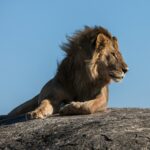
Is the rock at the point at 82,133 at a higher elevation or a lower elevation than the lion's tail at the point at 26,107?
lower

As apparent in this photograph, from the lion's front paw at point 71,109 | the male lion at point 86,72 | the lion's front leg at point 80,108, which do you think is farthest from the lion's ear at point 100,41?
the lion's front paw at point 71,109

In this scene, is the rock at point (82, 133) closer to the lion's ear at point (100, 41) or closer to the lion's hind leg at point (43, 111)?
the lion's hind leg at point (43, 111)

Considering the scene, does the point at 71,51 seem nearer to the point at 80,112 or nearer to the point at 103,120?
the point at 80,112

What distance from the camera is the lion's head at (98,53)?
402 inches

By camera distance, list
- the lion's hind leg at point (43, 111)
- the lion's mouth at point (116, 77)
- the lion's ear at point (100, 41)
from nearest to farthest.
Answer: the lion's hind leg at point (43, 111) → the lion's mouth at point (116, 77) → the lion's ear at point (100, 41)

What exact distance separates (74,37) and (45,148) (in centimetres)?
355

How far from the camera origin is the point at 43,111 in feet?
31.2

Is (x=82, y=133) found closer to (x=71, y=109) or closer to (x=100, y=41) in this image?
(x=71, y=109)

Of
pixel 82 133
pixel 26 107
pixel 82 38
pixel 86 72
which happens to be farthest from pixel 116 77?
pixel 82 133

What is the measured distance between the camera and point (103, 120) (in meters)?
8.12

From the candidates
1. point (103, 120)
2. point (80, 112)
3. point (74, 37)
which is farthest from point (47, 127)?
point (74, 37)

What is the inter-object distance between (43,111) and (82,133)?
199cm

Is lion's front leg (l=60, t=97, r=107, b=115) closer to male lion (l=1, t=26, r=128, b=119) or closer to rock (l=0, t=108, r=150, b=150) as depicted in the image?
male lion (l=1, t=26, r=128, b=119)

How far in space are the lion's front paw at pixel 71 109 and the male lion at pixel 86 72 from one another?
0.31 m
